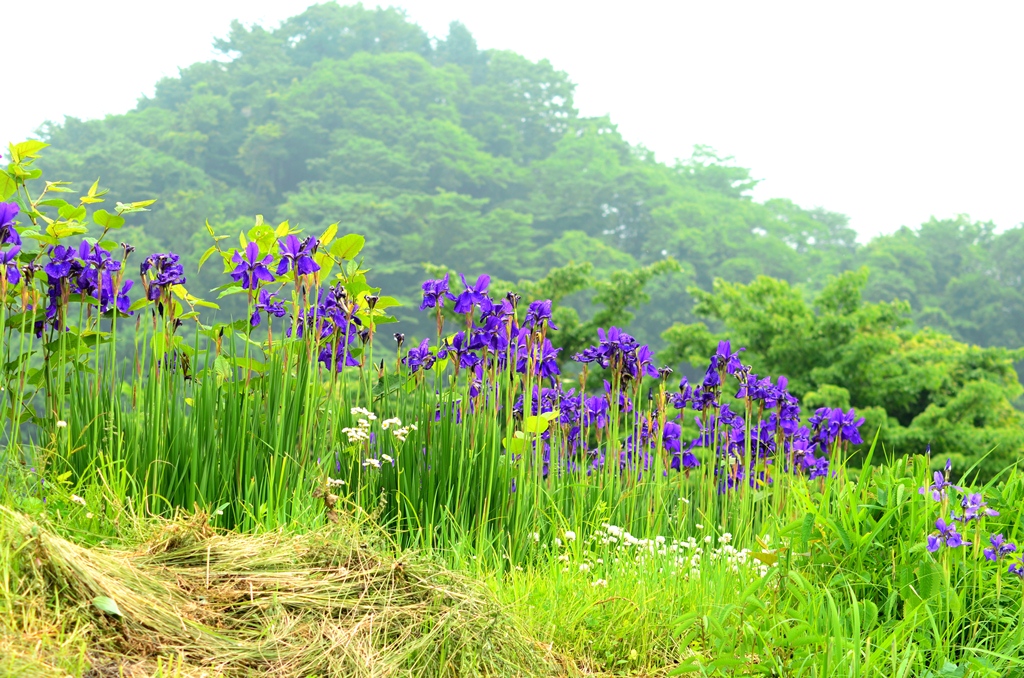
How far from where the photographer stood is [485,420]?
13.0 ft

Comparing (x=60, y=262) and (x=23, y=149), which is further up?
(x=23, y=149)

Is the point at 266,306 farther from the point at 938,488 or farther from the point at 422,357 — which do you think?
the point at 938,488

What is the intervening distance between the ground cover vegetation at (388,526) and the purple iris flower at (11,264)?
17 mm

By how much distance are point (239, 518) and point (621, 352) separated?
1.92m

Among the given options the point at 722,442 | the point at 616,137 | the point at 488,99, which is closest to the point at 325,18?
the point at 488,99

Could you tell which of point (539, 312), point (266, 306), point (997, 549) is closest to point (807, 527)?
point (997, 549)

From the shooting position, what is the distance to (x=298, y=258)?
3.52 metres

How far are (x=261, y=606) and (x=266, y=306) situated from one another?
1734 millimetres

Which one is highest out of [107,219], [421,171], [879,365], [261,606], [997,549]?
[421,171]

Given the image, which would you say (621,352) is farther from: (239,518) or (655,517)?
(239,518)

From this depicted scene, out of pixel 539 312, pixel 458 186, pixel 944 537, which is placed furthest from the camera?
pixel 458 186

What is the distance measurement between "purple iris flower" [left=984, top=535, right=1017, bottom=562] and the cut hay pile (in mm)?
1502

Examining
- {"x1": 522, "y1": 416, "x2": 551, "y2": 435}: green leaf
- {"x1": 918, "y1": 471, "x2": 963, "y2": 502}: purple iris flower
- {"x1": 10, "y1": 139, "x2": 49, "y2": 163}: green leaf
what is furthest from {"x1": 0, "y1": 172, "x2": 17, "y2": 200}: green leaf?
{"x1": 918, "y1": 471, "x2": 963, "y2": 502}: purple iris flower

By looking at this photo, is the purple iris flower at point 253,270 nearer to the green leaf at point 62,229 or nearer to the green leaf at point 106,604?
the green leaf at point 62,229
